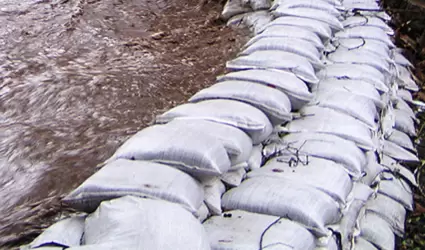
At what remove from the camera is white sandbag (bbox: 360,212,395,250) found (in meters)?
2.45

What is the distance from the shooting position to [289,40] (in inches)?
118

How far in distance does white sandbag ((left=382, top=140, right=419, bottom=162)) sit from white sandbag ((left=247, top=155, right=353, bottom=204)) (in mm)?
1047

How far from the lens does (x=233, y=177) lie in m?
1.99

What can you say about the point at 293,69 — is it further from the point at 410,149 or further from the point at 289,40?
the point at 410,149

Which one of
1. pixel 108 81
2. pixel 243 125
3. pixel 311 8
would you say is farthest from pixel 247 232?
pixel 311 8

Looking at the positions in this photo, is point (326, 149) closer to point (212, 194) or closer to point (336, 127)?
point (336, 127)

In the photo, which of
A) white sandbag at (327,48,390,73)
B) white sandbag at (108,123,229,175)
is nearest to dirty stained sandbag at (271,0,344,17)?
white sandbag at (327,48,390,73)

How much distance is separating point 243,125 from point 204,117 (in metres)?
0.17

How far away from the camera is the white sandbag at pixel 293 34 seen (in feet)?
10.1

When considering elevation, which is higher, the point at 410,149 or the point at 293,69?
the point at 293,69

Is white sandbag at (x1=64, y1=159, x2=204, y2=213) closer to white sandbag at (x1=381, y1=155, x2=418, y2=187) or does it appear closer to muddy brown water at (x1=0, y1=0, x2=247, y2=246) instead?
muddy brown water at (x1=0, y1=0, x2=247, y2=246)

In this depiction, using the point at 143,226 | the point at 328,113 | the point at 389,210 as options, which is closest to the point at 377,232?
the point at 389,210

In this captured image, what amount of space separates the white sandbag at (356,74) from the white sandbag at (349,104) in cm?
25

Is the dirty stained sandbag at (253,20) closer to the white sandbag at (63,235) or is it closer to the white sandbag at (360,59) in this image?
the white sandbag at (360,59)
